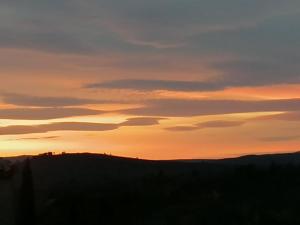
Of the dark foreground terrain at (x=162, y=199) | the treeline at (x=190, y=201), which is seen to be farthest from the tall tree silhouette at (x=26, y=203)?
the treeline at (x=190, y=201)

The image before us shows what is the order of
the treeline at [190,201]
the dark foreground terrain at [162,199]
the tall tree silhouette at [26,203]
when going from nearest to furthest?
1. the treeline at [190,201]
2. the dark foreground terrain at [162,199]
3. the tall tree silhouette at [26,203]

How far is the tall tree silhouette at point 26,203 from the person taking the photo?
122 feet

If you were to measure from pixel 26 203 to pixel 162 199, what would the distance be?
214 inches

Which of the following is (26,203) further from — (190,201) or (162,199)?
(190,201)

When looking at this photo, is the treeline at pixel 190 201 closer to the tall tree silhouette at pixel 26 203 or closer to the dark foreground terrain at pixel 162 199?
the dark foreground terrain at pixel 162 199

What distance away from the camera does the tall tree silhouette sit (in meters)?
37.2

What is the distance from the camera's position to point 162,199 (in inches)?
1487

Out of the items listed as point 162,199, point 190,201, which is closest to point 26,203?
point 162,199

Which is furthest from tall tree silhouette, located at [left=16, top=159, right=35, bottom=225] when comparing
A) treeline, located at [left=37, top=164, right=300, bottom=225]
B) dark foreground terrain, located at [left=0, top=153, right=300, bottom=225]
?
treeline, located at [left=37, top=164, right=300, bottom=225]

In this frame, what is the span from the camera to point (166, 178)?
1633 inches

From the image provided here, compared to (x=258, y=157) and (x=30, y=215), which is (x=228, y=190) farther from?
(x=258, y=157)

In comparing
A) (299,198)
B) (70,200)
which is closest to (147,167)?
(70,200)

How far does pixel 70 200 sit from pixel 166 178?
5.14 metres

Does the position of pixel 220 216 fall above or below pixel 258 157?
below
